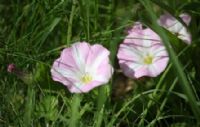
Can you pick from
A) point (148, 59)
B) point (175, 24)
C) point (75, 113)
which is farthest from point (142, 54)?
point (75, 113)

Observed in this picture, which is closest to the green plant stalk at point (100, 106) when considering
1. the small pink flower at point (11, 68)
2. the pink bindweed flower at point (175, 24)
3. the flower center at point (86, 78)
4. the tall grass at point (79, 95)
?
the tall grass at point (79, 95)

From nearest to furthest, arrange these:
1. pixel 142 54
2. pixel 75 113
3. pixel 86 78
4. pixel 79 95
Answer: pixel 75 113, pixel 79 95, pixel 86 78, pixel 142 54

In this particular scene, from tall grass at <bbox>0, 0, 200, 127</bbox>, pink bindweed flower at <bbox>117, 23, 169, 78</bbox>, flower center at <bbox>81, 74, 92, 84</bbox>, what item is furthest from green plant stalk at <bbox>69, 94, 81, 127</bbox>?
pink bindweed flower at <bbox>117, 23, 169, 78</bbox>

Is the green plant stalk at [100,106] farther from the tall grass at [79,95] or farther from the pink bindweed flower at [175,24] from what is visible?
the pink bindweed flower at [175,24]

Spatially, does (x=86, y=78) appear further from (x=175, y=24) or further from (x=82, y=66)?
(x=175, y=24)

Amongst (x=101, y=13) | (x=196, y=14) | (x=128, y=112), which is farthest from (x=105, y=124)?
(x=101, y=13)
